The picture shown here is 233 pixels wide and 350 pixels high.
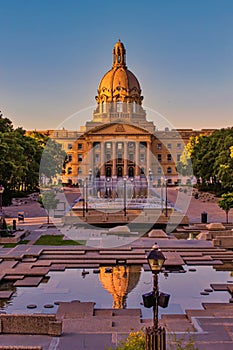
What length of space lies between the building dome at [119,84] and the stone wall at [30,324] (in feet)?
375

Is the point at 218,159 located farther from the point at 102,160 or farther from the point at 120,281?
the point at 102,160

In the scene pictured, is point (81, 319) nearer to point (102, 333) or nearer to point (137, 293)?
point (102, 333)

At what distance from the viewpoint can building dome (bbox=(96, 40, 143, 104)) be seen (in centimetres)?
12450

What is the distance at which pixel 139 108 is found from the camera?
12988 cm

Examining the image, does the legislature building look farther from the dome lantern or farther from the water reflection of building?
the water reflection of building

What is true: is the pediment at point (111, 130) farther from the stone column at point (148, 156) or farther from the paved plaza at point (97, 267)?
the paved plaza at point (97, 267)

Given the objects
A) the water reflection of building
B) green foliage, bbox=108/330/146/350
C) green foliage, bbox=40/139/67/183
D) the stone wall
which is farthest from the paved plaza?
green foliage, bbox=40/139/67/183

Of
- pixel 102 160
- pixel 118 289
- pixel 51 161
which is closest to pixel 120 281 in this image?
pixel 118 289

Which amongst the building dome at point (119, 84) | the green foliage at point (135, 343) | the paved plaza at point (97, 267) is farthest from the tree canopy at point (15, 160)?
the building dome at point (119, 84)

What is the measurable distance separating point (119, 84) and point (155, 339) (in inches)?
4654

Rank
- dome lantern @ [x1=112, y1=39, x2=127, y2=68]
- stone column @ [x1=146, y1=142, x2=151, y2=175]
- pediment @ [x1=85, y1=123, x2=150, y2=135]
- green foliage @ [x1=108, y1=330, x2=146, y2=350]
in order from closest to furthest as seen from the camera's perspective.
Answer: green foliage @ [x1=108, y1=330, x2=146, y2=350] < pediment @ [x1=85, y1=123, x2=150, y2=135] < stone column @ [x1=146, y1=142, x2=151, y2=175] < dome lantern @ [x1=112, y1=39, x2=127, y2=68]

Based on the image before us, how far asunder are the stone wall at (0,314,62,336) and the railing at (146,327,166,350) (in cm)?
361

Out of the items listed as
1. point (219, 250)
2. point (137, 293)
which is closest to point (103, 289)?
point (137, 293)

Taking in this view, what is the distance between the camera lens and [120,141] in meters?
113
